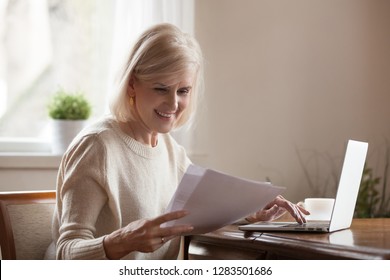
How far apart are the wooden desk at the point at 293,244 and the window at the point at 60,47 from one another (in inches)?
66.2

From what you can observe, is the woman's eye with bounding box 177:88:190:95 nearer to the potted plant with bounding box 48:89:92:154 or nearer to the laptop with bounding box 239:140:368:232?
the laptop with bounding box 239:140:368:232

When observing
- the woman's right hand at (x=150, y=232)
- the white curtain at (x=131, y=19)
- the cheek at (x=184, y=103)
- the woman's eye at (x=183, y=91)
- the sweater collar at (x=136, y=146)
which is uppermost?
the white curtain at (x=131, y=19)

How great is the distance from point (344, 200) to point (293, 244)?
285 mm

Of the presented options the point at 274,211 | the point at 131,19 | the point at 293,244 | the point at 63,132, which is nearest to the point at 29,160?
the point at 63,132

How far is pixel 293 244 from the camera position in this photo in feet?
4.90

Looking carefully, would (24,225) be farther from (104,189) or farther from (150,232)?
(150,232)

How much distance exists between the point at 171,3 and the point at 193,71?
5.10 ft

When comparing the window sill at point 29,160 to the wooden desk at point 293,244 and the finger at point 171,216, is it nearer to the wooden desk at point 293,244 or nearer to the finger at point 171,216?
the wooden desk at point 293,244

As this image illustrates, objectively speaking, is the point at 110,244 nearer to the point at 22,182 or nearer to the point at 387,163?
the point at 22,182

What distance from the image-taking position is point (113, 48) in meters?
3.30

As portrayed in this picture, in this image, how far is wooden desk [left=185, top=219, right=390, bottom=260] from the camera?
1.38m

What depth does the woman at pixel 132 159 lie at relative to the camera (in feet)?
5.49

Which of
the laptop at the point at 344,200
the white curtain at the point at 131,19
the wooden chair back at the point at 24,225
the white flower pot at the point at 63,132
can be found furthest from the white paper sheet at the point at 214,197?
the white curtain at the point at 131,19

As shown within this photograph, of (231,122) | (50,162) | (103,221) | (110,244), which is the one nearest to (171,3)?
(231,122)
